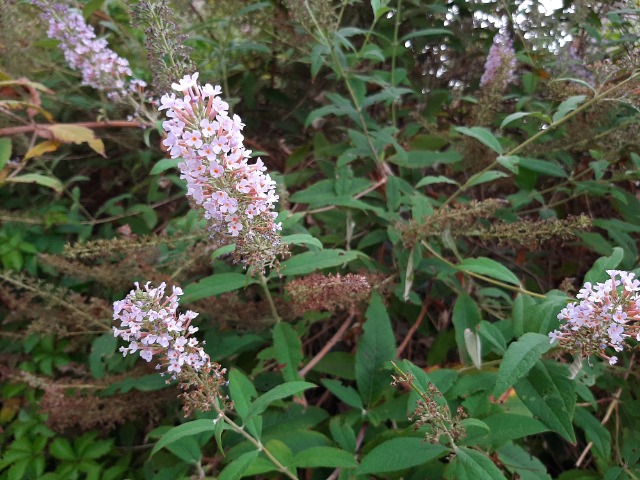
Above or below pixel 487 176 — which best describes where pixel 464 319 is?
below

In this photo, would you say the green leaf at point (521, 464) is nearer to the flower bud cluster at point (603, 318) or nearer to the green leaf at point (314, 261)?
the flower bud cluster at point (603, 318)

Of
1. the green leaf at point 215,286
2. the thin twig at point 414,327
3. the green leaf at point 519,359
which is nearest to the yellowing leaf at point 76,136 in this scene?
the green leaf at point 215,286

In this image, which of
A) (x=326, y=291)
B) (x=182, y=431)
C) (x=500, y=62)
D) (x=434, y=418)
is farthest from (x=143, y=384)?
(x=500, y=62)

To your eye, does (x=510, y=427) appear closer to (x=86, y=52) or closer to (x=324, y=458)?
(x=324, y=458)

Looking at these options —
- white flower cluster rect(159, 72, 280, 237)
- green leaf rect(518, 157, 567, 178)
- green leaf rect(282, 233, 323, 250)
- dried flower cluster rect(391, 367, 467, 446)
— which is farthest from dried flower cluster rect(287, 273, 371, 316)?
green leaf rect(518, 157, 567, 178)

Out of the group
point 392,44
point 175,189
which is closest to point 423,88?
point 392,44

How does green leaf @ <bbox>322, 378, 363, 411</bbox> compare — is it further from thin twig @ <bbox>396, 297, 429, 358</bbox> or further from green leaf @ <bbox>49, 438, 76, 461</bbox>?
green leaf @ <bbox>49, 438, 76, 461</bbox>
